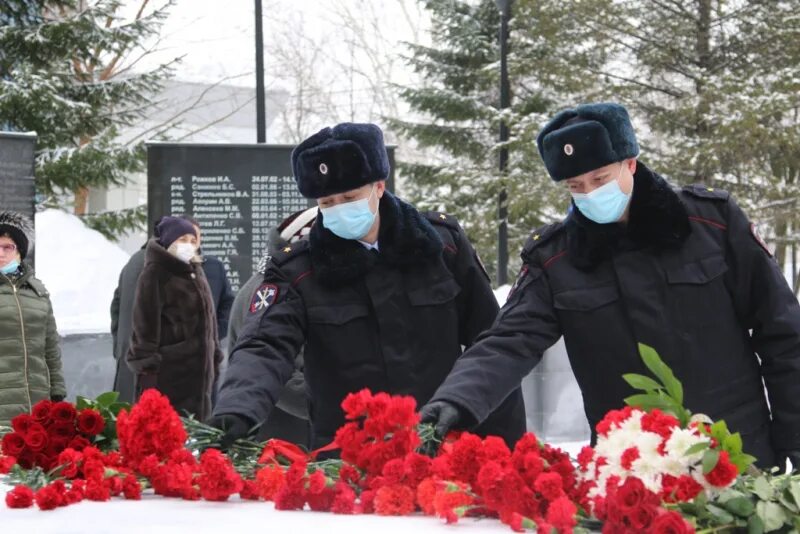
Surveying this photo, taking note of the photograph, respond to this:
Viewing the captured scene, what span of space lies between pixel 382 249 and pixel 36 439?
144 centimetres

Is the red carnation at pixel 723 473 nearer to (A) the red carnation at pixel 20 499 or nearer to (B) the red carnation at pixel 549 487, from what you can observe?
(B) the red carnation at pixel 549 487

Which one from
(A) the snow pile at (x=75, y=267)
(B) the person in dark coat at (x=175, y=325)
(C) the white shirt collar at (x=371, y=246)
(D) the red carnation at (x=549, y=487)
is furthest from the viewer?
(A) the snow pile at (x=75, y=267)

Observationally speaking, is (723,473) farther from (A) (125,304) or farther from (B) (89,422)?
(A) (125,304)

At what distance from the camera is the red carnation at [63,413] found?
2.82 metres

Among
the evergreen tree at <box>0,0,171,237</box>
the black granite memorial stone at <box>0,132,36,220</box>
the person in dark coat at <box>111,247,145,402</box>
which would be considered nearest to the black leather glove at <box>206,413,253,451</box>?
the person in dark coat at <box>111,247,145,402</box>

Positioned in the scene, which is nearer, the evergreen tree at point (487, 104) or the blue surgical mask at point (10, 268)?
the blue surgical mask at point (10, 268)

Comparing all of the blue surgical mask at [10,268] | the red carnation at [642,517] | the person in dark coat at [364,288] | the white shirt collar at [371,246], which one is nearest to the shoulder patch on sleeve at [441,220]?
the person in dark coat at [364,288]

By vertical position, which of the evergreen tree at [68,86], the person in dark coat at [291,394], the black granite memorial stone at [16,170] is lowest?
the person in dark coat at [291,394]

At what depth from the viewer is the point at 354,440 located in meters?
2.36

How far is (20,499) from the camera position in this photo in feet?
7.35

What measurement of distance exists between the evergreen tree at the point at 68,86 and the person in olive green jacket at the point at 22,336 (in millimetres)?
9098

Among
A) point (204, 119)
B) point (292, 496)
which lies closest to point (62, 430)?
point (292, 496)

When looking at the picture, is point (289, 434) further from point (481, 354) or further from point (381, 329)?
point (481, 354)

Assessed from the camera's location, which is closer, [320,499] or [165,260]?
[320,499]
